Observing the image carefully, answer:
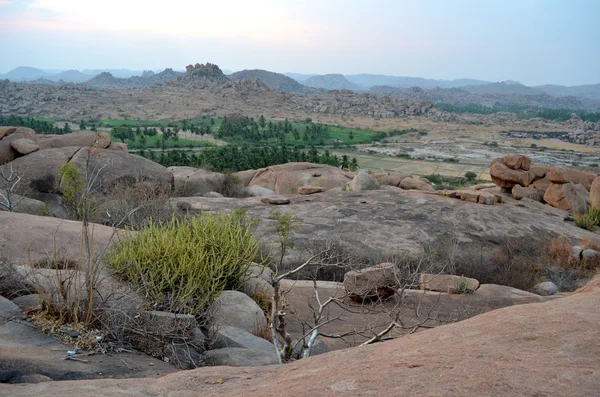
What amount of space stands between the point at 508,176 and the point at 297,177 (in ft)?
29.9

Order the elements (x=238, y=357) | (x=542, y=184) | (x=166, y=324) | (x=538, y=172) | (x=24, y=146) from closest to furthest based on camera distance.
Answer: (x=238, y=357) → (x=166, y=324) → (x=24, y=146) → (x=542, y=184) → (x=538, y=172)

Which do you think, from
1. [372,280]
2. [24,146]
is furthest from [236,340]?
[24,146]

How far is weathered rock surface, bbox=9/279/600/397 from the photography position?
294 centimetres

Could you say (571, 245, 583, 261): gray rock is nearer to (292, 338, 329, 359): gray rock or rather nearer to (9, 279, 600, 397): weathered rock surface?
(292, 338, 329, 359): gray rock

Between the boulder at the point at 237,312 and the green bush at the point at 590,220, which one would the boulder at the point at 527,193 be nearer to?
the green bush at the point at 590,220

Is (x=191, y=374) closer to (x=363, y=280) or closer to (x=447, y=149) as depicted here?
(x=363, y=280)

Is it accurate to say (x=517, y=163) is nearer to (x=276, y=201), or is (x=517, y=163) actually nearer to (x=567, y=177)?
(x=567, y=177)

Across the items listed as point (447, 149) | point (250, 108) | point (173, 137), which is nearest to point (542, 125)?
point (447, 149)

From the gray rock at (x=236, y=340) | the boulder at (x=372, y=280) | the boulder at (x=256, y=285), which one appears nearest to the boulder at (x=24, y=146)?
the boulder at (x=256, y=285)

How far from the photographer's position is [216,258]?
752cm

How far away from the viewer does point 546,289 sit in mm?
11836

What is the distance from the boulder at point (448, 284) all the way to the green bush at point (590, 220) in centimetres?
887

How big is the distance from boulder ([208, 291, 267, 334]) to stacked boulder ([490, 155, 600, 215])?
1693 cm

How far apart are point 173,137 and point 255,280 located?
54.9m
